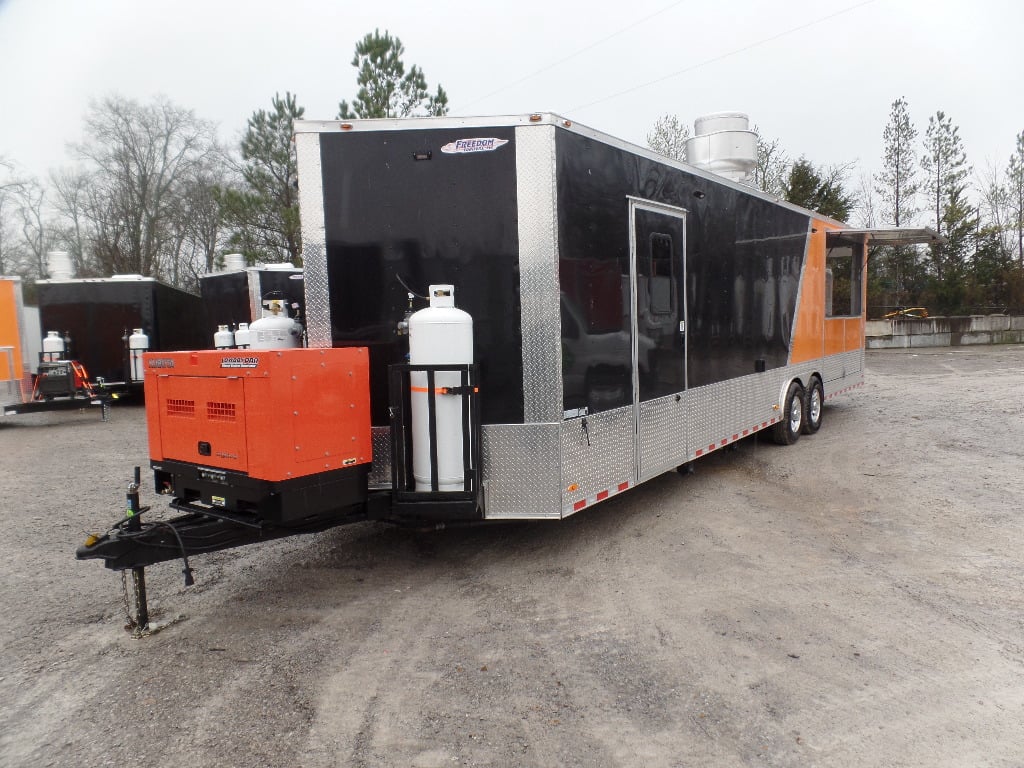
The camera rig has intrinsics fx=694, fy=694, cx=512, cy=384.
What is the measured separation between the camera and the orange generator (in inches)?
147

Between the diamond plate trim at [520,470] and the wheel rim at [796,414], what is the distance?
546 centimetres

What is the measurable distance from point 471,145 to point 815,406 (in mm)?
7021

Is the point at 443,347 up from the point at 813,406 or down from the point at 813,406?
up

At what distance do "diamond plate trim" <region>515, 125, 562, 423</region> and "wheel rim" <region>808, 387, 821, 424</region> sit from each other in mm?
6177

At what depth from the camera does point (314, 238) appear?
4.57 metres

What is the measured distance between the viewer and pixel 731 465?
789 centimetres

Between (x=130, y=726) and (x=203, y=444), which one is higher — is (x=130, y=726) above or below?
below

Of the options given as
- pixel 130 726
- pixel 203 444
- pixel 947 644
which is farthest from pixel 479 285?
pixel 947 644

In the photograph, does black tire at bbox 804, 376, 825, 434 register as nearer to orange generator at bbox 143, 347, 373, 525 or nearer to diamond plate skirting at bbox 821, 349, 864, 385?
diamond plate skirting at bbox 821, 349, 864, 385

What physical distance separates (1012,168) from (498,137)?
34.2m

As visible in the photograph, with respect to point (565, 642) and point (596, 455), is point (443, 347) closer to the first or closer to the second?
point (596, 455)

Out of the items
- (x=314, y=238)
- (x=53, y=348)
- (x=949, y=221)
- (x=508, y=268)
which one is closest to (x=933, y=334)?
(x=949, y=221)

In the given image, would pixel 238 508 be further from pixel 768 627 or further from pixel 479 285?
pixel 768 627

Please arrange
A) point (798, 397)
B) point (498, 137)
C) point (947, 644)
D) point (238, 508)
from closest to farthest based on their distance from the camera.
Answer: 1. point (947, 644)
2. point (238, 508)
3. point (498, 137)
4. point (798, 397)
